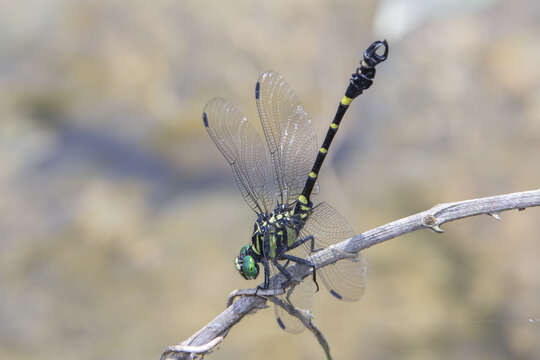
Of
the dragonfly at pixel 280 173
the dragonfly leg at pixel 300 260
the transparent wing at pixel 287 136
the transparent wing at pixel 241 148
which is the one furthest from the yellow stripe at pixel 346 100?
the dragonfly leg at pixel 300 260

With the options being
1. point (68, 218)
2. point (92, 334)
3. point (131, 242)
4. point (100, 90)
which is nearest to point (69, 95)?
point (100, 90)

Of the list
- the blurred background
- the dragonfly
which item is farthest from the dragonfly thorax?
the blurred background

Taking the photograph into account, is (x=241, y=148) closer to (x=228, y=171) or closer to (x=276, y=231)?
(x=276, y=231)

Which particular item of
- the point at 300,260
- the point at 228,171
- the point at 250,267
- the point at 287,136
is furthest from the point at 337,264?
the point at 228,171

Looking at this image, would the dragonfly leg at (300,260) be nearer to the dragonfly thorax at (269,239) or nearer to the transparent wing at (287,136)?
the dragonfly thorax at (269,239)

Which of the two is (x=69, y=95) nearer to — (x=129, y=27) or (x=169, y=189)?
(x=129, y=27)

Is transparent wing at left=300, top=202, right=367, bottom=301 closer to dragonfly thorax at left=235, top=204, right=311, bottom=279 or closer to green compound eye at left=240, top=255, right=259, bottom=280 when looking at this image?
dragonfly thorax at left=235, top=204, right=311, bottom=279
